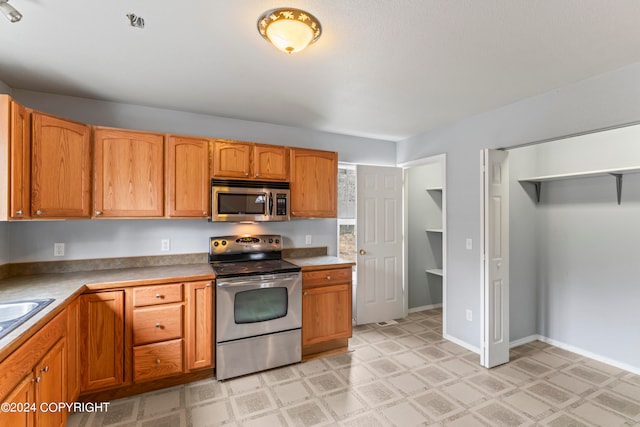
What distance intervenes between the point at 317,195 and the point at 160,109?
1.85 m

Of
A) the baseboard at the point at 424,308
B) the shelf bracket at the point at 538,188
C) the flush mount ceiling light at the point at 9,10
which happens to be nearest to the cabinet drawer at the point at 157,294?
the flush mount ceiling light at the point at 9,10

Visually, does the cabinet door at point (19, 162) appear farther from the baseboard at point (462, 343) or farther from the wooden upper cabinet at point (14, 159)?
the baseboard at point (462, 343)

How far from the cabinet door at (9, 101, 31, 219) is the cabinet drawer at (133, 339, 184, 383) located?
4.23ft

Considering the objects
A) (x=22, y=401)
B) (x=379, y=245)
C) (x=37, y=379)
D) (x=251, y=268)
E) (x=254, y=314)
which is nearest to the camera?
(x=22, y=401)

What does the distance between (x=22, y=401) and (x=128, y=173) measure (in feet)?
5.93

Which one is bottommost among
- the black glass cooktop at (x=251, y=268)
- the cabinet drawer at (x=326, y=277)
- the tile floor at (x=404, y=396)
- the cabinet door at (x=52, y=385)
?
the tile floor at (x=404, y=396)

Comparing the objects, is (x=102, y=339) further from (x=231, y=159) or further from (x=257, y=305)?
(x=231, y=159)

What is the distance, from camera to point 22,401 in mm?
1399

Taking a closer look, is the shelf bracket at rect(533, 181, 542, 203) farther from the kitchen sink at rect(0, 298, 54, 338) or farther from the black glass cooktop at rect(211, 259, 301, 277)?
the kitchen sink at rect(0, 298, 54, 338)

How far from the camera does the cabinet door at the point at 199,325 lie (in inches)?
101

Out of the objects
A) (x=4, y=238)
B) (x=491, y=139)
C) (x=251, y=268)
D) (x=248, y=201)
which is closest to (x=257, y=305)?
(x=251, y=268)

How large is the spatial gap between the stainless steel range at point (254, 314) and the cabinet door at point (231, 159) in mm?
692

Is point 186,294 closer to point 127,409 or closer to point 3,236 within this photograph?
point 127,409

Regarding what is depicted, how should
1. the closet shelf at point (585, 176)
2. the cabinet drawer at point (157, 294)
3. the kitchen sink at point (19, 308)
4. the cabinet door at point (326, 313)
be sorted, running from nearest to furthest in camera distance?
the kitchen sink at point (19, 308) → the cabinet drawer at point (157, 294) → the closet shelf at point (585, 176) → the cabinet door at point (326, 313)
